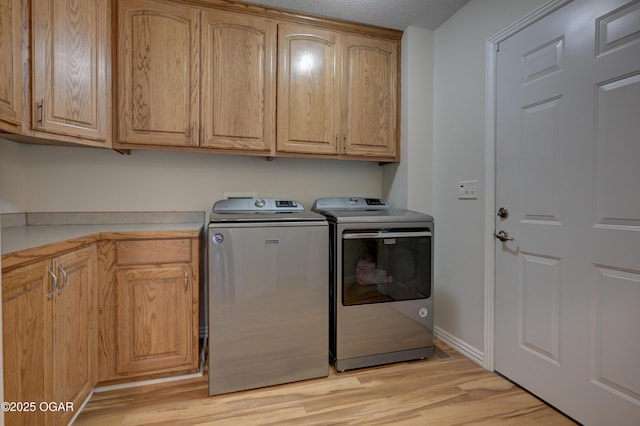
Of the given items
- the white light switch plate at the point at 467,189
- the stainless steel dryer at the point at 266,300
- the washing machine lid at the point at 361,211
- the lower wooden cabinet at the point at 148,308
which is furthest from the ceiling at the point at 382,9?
the lower wooden cabinet at the point at 148,308

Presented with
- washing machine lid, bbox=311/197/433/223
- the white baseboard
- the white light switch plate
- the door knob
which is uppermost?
the white light switch plate

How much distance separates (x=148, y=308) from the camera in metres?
1.70

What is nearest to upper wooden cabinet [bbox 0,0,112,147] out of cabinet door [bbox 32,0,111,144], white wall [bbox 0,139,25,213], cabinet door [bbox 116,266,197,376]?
cabinet door [bbox 32,0,111,144]

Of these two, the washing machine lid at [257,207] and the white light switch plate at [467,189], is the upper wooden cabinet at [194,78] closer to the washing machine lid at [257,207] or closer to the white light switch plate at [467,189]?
the washing machine lid at [257,207]

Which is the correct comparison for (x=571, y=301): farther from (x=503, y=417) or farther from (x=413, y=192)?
(x=413, y=192)

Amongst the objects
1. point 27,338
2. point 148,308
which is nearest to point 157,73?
point 148,308

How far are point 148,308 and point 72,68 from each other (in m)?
1.34

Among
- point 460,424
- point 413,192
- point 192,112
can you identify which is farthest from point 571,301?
point 192,112

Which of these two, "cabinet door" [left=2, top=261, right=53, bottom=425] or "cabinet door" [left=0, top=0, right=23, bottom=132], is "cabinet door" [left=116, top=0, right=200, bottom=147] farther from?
"cabinet door" [left=2, top=261, right=53, bottom=425]

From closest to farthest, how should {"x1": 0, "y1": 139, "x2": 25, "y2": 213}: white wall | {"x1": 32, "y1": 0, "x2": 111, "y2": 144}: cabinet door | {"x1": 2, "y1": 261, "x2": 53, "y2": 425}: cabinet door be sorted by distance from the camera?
1. {"x1": 2, "y1": 261, "x2": 53, "y2": 425}: cabinet door
2. {"x1": 32, "y1": 0, "x2": 111, "y2": 144}: cabinet door
3. {"x1": 0, "y1": 139, "x2": 25, "y2": 213}: white wall

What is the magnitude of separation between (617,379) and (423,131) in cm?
179

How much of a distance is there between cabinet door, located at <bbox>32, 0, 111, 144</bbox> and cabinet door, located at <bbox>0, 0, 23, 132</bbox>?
0.09 m

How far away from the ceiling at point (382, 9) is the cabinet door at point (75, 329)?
6.17ft

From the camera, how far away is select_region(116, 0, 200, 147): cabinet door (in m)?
1.83
